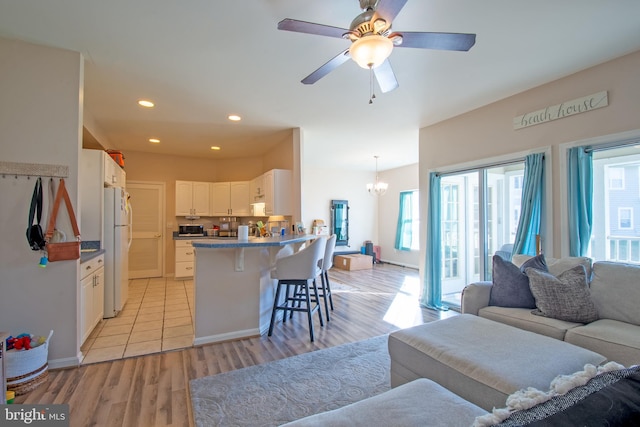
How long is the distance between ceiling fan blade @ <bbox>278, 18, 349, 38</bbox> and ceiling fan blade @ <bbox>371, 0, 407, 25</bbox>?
0.22 m

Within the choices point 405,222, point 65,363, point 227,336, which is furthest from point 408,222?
point 65,363

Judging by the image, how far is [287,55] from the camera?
8.45ft

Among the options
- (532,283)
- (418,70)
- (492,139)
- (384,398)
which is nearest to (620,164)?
(492,139)

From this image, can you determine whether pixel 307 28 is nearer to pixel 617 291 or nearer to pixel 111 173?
pixel 617 291

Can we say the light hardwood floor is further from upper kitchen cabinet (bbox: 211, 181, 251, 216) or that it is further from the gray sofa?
upper kitchen cabinet (bbox: 211, 181, 251, 216)

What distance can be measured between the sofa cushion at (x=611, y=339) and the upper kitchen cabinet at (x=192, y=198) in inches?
251

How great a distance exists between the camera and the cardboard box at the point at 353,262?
7.23 metres

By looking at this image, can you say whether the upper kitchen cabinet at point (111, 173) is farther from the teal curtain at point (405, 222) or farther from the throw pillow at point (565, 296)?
the teal curtain at point (405, 222)

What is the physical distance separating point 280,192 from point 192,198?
270 centimetres

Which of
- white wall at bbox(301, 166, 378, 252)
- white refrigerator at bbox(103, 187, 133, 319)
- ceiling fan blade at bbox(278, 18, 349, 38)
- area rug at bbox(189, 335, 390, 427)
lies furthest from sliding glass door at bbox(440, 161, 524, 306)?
white refrigerator at bbox(103, 187, 133, 319)

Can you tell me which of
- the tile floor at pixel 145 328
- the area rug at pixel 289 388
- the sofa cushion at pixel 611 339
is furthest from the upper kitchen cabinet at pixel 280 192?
the sofa cushion at pixel 611 339

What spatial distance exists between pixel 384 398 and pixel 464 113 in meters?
3.78

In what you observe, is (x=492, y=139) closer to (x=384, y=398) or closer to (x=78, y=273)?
(x=384, y=398)

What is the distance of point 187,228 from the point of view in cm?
634
